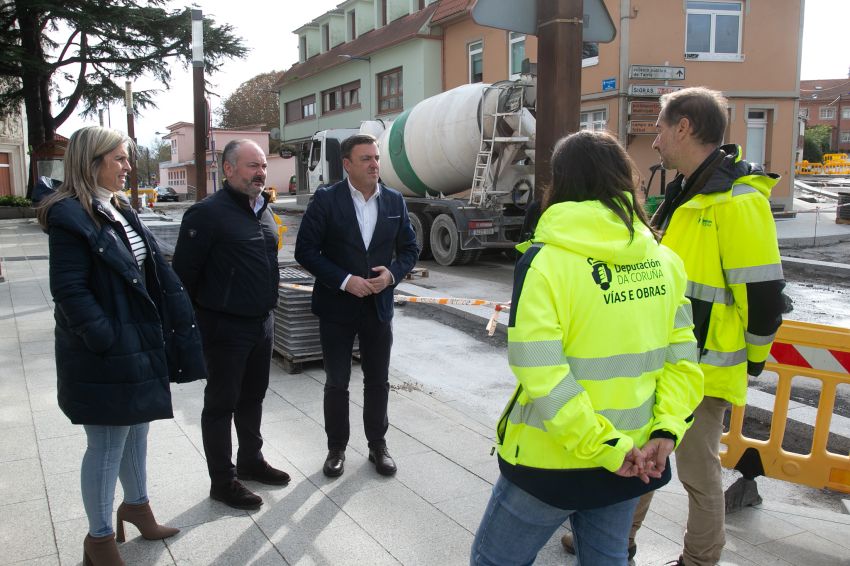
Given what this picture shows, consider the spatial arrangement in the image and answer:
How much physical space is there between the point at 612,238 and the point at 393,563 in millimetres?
1813

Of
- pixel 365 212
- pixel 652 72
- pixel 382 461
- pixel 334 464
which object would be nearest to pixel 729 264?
pixel 365 212

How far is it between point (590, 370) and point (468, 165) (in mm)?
12110

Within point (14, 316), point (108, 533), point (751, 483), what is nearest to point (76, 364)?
point (108, 533)

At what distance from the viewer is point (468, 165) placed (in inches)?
539

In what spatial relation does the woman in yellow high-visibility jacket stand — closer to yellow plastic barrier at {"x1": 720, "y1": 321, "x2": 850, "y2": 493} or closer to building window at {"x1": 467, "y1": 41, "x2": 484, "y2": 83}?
yellow plastic barrier at {"x1": 720, "y1": 321, "x2": 850, "y2": 493}

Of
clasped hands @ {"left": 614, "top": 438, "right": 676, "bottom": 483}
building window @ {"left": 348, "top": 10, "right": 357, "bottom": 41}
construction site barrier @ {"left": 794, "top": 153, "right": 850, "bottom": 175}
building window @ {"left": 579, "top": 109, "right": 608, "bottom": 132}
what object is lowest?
clasped hands @ {"left": 614, "top": 438, "right": 676, "bottom": 483}

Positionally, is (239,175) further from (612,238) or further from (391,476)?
(612,238)

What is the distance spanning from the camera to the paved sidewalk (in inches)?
120

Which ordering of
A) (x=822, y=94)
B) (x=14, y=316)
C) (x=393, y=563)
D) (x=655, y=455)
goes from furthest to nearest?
(x=822, y=94) → (x=14, y=316) → (x=393, y=563) → (x=655, y=455)

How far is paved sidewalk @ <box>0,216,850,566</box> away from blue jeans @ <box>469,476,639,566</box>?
1077 millimetres

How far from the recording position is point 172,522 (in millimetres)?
3305

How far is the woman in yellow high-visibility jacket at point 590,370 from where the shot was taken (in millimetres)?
1795

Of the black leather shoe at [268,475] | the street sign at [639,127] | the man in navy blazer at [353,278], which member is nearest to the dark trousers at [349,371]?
the man in navy blazer at [353,278]

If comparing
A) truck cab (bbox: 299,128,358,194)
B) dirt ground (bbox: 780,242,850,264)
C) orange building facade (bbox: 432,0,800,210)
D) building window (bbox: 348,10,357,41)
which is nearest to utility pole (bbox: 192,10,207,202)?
truck cab (bbox: 299,128,358,194)
